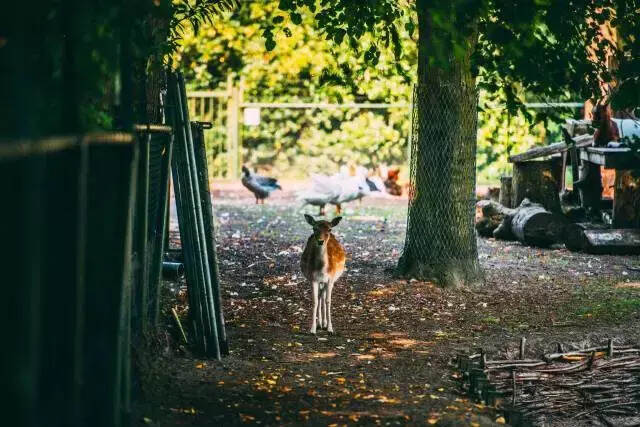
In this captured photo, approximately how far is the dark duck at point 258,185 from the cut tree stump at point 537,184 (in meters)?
5.40

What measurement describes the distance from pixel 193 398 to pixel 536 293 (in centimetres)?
539

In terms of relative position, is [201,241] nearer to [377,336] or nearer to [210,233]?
[210,233]

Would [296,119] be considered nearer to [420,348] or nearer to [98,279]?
[420,348]

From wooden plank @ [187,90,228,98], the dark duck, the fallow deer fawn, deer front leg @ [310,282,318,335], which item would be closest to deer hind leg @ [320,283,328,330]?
the fallow deer fawn

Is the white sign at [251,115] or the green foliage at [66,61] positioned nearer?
the green foliage at [66,61]

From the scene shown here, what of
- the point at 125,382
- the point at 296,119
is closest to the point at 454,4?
the point at 125,382

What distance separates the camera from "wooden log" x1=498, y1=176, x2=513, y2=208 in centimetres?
1585

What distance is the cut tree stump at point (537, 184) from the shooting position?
15.1 m

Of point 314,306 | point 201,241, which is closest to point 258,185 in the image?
point 314,306

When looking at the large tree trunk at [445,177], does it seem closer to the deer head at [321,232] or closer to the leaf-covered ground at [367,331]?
the leaf-covered ground at [367,331]

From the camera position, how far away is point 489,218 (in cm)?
1505

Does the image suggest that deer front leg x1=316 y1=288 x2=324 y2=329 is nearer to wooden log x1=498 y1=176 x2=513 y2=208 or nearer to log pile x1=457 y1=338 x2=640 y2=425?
log pile x1=457 y1=338 x2=640 y2=425

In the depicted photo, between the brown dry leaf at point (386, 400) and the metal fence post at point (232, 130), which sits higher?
the metal fence post at point (232, 130)

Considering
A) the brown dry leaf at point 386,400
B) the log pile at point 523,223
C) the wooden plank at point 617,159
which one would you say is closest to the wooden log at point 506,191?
the log pile at point 523,223
